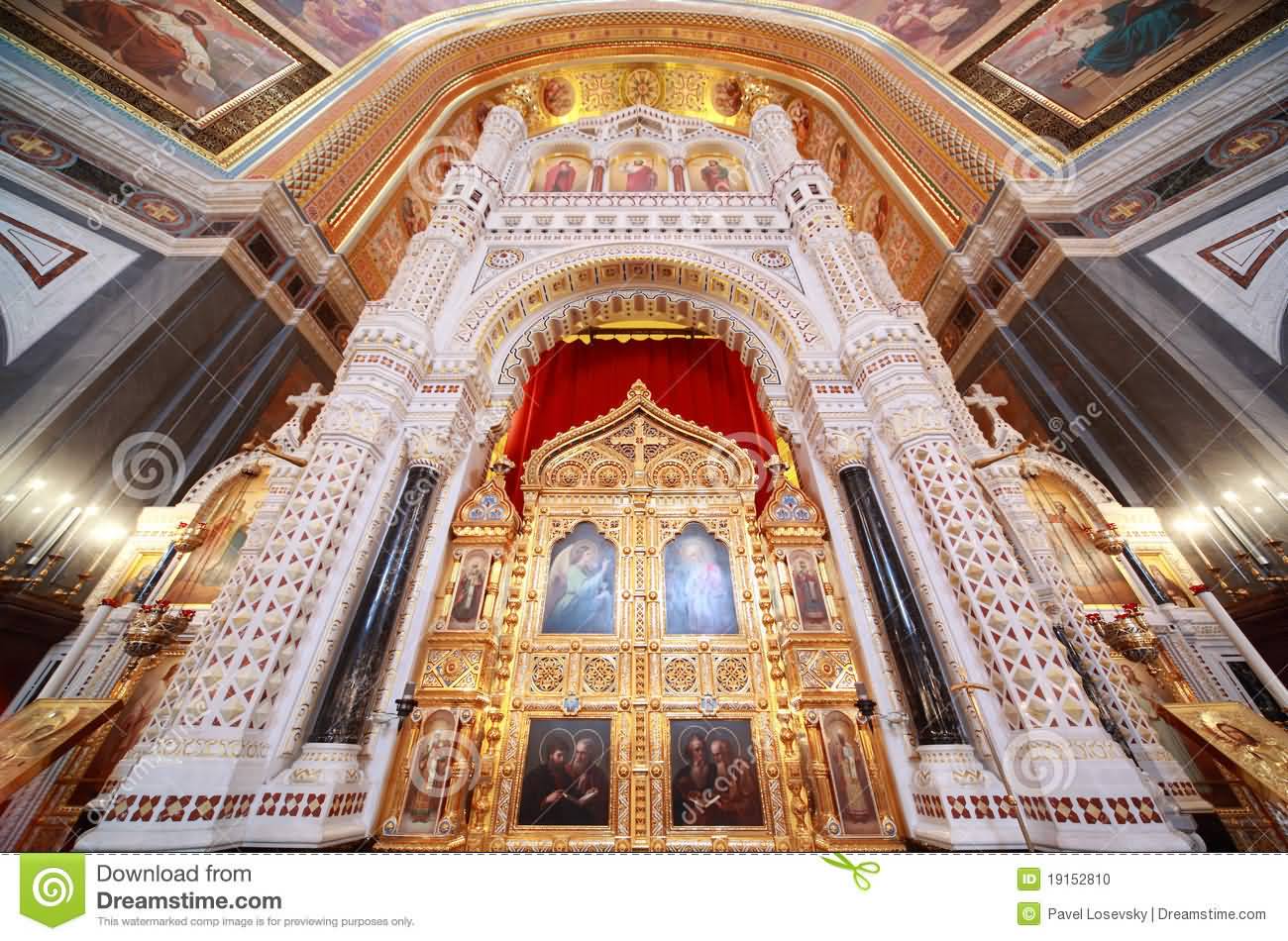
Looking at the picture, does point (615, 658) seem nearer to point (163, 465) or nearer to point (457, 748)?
point (457, 748)

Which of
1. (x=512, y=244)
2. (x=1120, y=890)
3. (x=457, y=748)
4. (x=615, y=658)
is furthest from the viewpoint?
(x=512, y=244)

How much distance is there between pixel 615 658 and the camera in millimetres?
4289

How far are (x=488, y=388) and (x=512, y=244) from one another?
2469mm

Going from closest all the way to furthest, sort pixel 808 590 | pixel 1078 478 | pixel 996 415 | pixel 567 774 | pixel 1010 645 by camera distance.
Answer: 1. pixel 1010 645
2. pixel 567 774
3. pixel 808 590
4. pixel 996 415
5. pixel 1078 478

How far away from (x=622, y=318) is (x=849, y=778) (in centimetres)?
580

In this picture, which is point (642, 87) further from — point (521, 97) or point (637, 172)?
point (637, 172)

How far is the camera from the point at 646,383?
6844 millimetres

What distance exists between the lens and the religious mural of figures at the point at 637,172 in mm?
8742

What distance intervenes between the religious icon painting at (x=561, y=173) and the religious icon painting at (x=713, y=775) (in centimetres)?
902

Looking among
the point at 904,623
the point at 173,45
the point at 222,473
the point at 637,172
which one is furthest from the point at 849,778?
the point at 173,45

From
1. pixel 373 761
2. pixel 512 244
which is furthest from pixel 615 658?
pixel 512 244

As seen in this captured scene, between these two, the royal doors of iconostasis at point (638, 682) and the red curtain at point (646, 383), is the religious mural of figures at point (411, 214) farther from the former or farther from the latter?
the royal doors of iconostasis at point (638, 682)

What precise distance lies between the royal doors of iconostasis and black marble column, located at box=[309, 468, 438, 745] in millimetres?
478

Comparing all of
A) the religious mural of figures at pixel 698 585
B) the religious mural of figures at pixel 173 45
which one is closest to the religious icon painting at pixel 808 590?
the religious mural of figures at pixel 698 585
